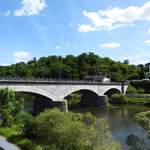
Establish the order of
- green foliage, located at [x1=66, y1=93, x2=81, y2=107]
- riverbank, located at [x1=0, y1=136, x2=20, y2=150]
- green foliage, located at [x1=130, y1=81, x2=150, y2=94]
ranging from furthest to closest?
1. green foliage, located at [x1=130, y1=81, x2=150, y2=94]
2. green foliage, located at [x1=66, y1=93, x2=81, y2=107]
3. riverbank, located at [x1=0, y1=136, x2=20, y2=150]

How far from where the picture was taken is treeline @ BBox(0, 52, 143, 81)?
148500mm

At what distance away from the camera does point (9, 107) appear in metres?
44.4

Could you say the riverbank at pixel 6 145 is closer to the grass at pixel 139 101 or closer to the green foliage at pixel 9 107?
the green foliage at pixel 9 107

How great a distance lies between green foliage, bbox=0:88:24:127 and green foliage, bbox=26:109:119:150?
36.3 feet

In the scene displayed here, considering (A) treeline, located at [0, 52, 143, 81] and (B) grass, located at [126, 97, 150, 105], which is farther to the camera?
(A) treeline, located at [0, 52, 143, 81]

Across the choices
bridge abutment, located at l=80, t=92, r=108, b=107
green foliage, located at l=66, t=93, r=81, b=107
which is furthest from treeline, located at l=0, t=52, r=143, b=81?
bridge abutment, located at l=80, t=92, r=108, b=107

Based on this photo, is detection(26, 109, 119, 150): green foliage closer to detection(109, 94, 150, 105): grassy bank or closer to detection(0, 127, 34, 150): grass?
detection(0, 127, 34, 150): grass

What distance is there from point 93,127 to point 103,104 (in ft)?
217

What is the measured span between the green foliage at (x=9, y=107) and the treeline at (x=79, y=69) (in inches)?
3679

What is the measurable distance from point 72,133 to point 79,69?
127 m

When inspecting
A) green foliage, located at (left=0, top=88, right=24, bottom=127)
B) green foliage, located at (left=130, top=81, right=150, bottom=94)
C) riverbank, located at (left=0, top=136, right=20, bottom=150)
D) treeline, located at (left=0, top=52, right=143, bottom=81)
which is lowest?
riverbank, located at (left=0, top=136, right=20, bottom=150)

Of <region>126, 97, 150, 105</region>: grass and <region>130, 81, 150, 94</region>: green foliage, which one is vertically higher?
<region>130, 81, 150, 94</region>: green foliage

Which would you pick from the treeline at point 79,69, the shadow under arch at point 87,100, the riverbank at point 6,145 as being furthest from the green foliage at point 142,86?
the riverbank at point 6,145

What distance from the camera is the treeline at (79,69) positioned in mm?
148500
